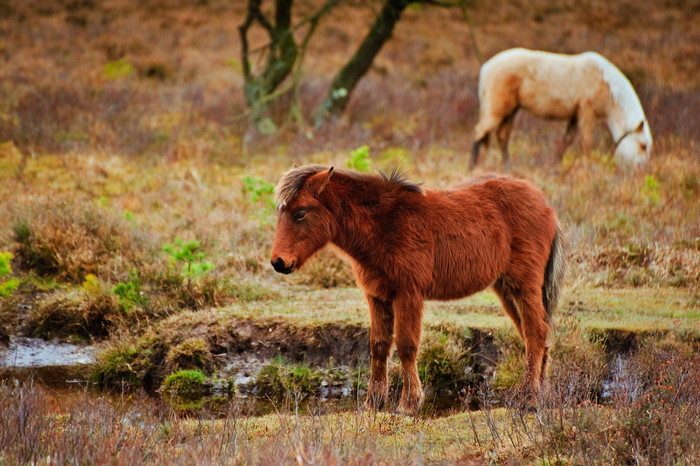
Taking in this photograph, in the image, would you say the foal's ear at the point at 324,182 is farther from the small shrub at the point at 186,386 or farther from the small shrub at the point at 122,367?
the small shrub at the point at 122,367

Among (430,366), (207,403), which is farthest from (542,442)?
(207,403)

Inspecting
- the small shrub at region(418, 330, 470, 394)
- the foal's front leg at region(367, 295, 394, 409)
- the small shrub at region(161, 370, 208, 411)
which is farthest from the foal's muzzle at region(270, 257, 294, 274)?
the small shrub at region(418, 330, 470, 394)

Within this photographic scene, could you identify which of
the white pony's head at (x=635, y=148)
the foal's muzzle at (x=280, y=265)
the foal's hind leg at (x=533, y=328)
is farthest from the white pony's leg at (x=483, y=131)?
the foal's muzzle at (x=280, y=265)

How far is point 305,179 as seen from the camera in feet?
17.1

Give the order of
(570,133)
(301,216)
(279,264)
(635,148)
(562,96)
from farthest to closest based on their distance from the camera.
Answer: (570,133) → (562,96) → (635,148) → (301,216) → (279,264)

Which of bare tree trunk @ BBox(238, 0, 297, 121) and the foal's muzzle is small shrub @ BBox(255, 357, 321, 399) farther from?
bare tree trunk @ BBox(238, 0, 297, 121)

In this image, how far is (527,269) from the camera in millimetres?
5781

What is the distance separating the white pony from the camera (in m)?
12.6

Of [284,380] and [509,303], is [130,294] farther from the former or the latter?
[509,303]

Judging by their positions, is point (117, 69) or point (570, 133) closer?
point (570, 133)

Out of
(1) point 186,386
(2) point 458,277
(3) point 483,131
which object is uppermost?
(3) point 483,131

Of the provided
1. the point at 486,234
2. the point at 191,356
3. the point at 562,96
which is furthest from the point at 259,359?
the point at 562,96

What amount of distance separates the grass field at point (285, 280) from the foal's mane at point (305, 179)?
5.34 feet

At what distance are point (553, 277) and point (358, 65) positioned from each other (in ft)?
35.6
